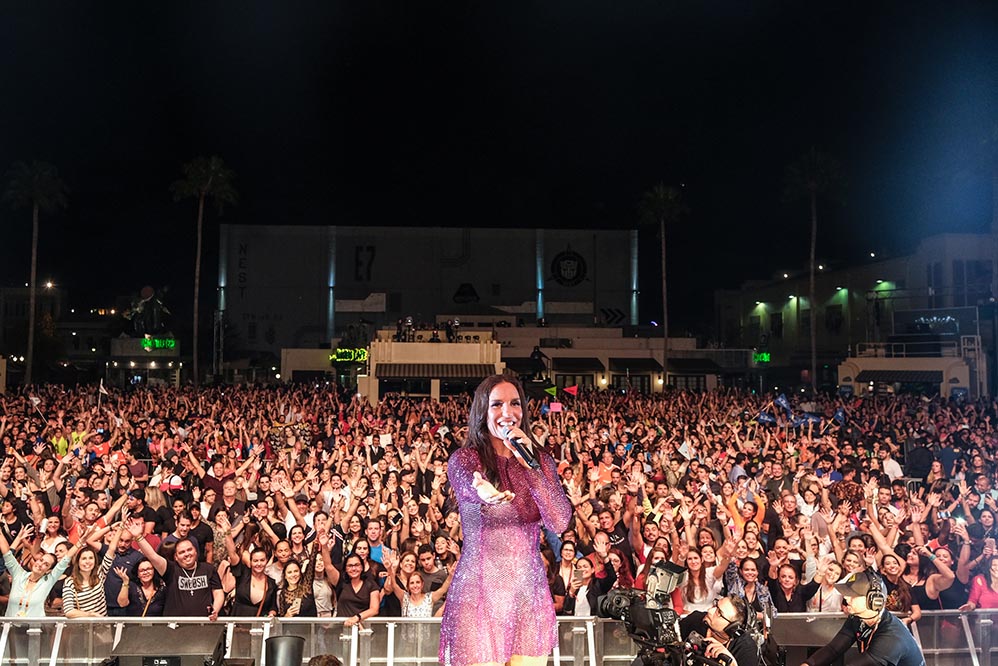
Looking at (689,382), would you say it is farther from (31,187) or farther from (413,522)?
(413,522)

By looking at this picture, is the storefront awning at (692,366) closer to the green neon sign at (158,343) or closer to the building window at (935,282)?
the building window at (935,282)

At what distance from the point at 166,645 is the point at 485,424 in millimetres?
3237

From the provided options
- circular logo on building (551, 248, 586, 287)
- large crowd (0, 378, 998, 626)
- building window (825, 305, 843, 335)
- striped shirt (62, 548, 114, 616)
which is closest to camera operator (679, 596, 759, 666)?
large crowd (0, 378, 998, 626)

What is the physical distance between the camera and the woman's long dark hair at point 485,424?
2975 millimetres

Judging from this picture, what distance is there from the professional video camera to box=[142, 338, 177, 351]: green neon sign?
43.5 meters

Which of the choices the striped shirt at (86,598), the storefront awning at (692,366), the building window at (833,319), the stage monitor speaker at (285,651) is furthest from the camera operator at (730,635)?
the building window at (833,319)

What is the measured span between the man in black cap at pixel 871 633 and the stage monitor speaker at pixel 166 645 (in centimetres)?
331

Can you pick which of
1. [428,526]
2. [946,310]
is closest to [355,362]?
[946,310]

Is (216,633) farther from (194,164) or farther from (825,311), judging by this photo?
(825,311)

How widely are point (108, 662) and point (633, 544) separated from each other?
5.29 meters

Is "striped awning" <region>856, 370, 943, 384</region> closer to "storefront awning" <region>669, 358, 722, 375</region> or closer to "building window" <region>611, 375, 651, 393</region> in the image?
"storefront awning" <region>669, 358, 722, 375</region>

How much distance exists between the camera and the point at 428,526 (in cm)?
862

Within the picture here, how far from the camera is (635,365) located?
4531 cm

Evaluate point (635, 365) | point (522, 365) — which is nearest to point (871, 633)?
point (522, 365)
